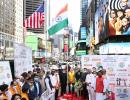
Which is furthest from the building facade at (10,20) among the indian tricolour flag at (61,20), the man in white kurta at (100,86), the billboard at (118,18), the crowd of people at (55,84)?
the man in white kurta at (100,86)

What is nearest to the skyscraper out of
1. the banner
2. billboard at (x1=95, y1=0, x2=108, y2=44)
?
the banner

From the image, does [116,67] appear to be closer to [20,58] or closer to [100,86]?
[100,86]

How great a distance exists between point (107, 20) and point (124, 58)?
43.5 m

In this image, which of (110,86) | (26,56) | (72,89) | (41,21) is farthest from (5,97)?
(72,89)

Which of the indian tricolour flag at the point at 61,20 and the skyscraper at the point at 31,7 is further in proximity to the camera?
the skyscraper at the point at 31,7

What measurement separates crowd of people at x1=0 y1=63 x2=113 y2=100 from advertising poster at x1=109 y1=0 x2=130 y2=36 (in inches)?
1454

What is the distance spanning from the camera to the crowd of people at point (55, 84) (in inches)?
430

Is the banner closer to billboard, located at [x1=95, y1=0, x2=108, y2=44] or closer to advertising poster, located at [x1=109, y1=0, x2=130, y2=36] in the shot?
advertising poster, located at [x1=109, y1=0, x2=130, y2=36]

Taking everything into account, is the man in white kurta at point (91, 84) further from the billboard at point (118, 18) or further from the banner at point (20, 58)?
the billboard at point (118, 18)

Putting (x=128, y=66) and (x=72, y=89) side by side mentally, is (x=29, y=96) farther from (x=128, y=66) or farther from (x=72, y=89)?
(x=72, y=89)

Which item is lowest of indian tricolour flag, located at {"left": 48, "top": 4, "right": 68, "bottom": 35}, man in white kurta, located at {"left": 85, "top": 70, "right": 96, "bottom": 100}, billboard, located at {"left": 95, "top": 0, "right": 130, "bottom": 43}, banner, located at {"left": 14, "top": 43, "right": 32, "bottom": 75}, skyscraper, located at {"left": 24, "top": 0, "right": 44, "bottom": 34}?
man in white kurta, located at {"left": 85, "top": 70, "right": 96, "bottom": 100}

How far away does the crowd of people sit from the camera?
35.8 feet

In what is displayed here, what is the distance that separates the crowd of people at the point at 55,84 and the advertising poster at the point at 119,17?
121 feet

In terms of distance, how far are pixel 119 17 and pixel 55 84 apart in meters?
43.1
